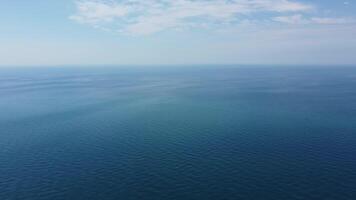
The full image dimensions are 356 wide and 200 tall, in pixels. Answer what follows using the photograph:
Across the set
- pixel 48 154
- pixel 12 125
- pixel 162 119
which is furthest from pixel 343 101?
pixel 12 125

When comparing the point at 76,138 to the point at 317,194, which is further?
the point at 76,138

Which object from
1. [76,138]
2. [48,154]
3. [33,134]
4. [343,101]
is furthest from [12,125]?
[343,101]

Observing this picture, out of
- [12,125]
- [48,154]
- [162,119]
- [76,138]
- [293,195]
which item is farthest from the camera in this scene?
[162,119]

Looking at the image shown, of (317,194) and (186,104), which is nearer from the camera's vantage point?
(317,194)

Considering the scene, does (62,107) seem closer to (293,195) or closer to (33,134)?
(33,134)

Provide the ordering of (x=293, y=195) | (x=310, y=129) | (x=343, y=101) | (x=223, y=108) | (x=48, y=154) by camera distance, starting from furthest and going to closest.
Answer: (x=343, y=101) → (x=223, y=108) → (x=310, y=129) → (x=48, y=154) → (x=293, y=195)

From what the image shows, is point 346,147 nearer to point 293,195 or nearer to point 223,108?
point 293,195

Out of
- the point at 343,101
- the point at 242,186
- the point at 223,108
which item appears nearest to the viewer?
the point at 242,186

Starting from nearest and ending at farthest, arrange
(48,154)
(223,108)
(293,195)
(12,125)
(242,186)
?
(293,195), (242,186), (48,154), (12,125), (223,108)
